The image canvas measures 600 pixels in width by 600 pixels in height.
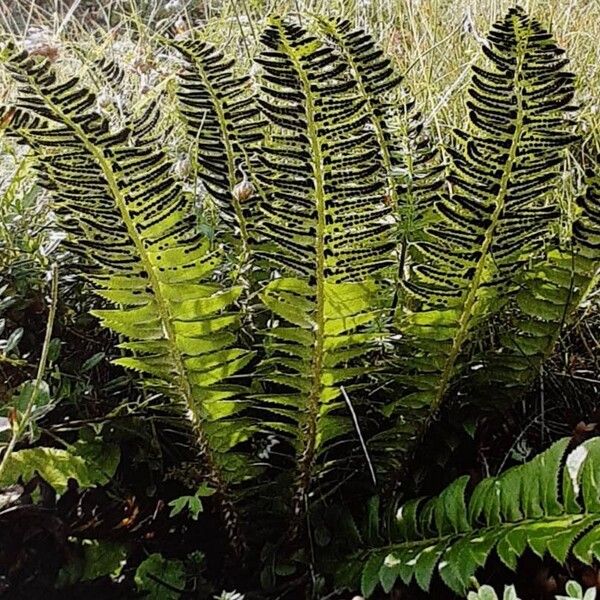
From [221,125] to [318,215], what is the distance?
22cm

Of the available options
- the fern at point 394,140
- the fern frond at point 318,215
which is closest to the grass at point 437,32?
the fern at point 394,140

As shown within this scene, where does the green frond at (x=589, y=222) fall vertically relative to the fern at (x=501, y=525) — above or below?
above

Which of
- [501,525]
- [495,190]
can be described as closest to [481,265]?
[495,190]

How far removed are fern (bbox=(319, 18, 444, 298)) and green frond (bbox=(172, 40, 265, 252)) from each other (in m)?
0.10

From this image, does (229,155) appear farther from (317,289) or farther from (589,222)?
(589,222)

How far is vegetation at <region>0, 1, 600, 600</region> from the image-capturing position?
715mm

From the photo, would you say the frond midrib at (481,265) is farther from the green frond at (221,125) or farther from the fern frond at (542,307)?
the green frond at (221,125)

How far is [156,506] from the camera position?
935mm

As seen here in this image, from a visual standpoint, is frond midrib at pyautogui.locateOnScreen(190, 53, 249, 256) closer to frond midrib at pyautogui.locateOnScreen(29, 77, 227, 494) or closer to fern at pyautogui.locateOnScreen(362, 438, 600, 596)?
frond midrib at pyautogui.locateOnScreen(29, 77, 227, 494)

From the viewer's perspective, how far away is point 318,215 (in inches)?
28.0

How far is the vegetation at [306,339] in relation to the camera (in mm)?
715

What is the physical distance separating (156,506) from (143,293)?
28 cm

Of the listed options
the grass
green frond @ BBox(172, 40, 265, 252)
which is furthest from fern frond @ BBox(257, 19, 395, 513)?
the grass

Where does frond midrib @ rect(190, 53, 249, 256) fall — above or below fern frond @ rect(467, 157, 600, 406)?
above
